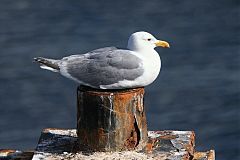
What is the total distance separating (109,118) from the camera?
643 cm

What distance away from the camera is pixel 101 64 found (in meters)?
6.45

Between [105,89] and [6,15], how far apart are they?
8.29m

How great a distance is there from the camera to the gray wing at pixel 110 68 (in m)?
6.42

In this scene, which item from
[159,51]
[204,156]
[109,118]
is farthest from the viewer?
[159,51]

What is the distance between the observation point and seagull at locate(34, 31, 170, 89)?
642 centimetres

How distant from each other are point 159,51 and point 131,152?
245 inches

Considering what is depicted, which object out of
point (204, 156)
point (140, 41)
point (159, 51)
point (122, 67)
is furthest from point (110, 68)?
point (159, 51)

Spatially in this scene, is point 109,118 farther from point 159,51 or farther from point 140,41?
point 159,51

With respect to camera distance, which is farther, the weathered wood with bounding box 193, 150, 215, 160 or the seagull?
the weathered wood with bounding box 193, 150, 215, 160

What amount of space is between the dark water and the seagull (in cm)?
443

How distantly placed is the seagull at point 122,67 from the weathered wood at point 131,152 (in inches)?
17.1

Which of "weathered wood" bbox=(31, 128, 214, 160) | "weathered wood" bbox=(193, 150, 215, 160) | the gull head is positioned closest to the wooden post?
"weathered wood" bbox=(31, 128, 214, 160)

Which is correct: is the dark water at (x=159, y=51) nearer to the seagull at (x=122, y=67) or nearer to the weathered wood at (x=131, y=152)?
the weathered wood at (x=131, y=152)

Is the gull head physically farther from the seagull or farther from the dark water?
the dark water
